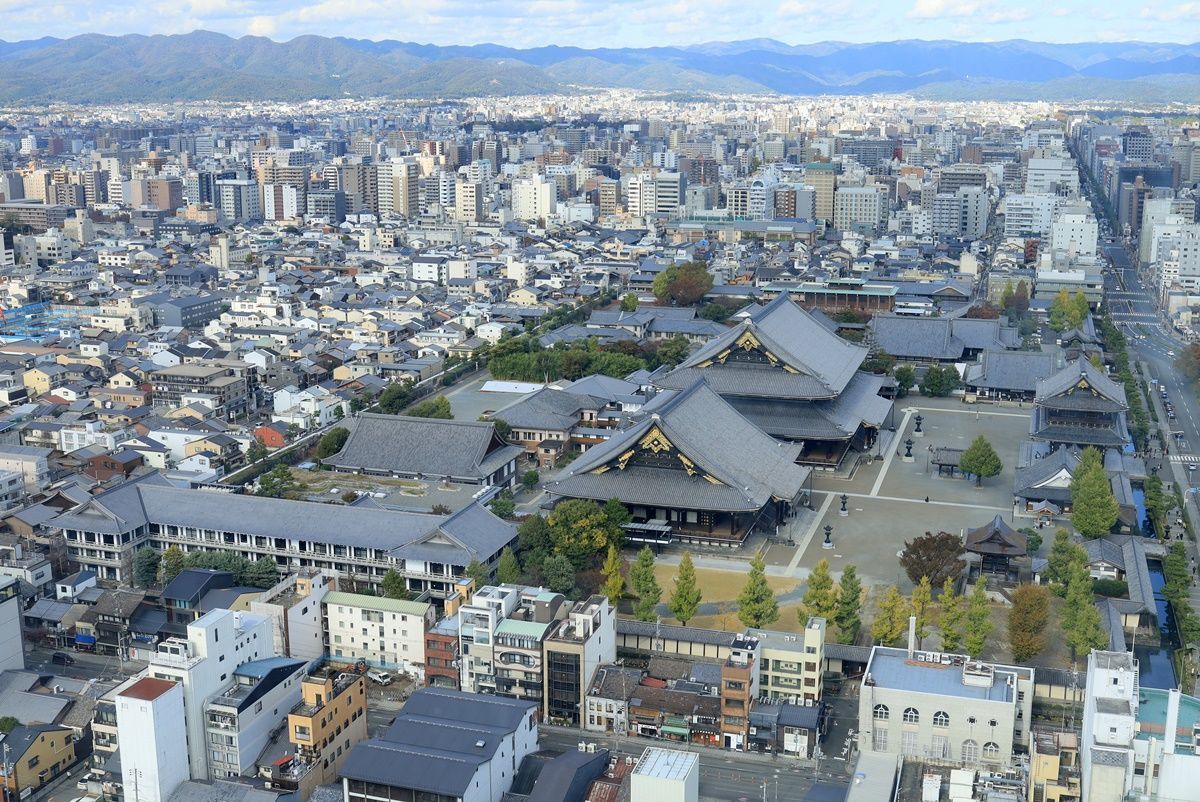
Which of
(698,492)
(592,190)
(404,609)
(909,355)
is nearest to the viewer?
(404,609)

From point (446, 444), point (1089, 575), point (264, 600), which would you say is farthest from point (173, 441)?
point (1089, 575)

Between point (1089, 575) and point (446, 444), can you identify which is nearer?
point (1089, 575)

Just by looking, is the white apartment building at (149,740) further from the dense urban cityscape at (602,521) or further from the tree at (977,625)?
the tree at (977,625)

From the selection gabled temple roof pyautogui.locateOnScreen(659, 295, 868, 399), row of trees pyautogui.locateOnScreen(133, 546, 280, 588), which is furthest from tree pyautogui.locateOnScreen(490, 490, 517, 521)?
gabled temple roof pyautogui.locateOnScreen(659, 295, 868, 399)

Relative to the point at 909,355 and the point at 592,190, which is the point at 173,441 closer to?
the point at 909,355

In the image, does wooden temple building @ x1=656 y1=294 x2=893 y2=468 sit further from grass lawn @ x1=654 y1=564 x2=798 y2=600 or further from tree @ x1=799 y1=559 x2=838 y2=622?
tree @ x1=799 y1=559 x2=838 y2=622

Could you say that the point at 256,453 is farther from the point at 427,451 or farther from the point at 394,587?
the point at 394,587

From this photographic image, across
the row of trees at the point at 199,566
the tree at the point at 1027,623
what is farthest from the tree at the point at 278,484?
the tree at the point at 1027,623
